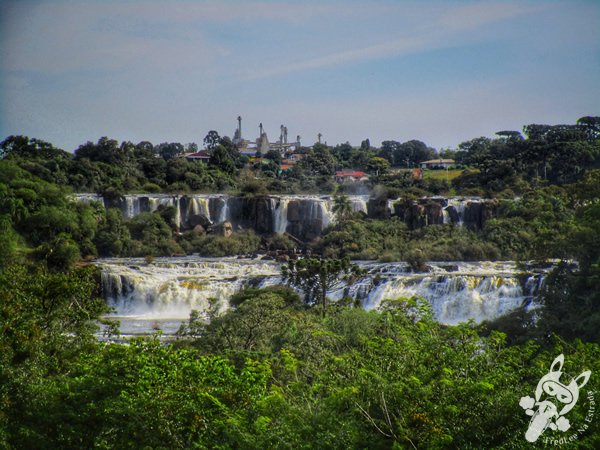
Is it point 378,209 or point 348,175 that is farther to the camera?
point 348,175

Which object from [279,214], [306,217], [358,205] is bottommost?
[306,217]

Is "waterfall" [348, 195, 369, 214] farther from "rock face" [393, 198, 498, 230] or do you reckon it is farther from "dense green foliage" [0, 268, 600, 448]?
"dense green foliage" [0, 268, 600, 448]

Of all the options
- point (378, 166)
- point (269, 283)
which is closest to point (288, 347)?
point (269, 283)

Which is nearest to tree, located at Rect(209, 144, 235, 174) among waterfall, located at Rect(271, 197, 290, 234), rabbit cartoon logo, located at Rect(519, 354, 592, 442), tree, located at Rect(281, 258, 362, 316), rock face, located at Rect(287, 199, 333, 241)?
waterfall, located at Rect(271, 197, 290, 234)

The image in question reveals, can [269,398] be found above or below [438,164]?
below

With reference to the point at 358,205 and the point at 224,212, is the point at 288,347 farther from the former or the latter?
the point at 224,212

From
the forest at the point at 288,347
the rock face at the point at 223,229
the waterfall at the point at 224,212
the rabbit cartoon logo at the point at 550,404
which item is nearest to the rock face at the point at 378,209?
the forest at the point at 288,347

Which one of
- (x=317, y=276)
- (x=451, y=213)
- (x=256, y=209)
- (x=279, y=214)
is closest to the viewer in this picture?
(x=317, y=276)

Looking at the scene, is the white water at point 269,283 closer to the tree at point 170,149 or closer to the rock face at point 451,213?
the rock face at point 451,213
